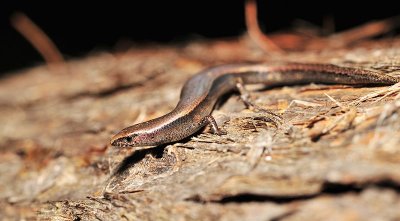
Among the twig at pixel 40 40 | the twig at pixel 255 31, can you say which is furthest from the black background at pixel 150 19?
the twig at pixel 255 31

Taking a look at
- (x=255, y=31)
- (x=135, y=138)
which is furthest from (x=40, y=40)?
(x=135, y=138)

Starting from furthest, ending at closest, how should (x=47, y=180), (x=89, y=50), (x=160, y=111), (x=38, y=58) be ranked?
1. (x=38, y=58)
2. (x=89, y=50)
3. (x=160, y=111)
4. (x=47, y=180)

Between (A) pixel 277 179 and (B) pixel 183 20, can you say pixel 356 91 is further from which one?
(B) pixel 183 20

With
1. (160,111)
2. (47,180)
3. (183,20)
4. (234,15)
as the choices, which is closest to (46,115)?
(47,180)

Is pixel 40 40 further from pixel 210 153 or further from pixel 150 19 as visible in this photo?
pixel 210 153

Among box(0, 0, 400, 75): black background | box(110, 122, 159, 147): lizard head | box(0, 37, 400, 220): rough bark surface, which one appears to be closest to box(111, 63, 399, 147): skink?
box(110, 122, 159, 147): lizard head

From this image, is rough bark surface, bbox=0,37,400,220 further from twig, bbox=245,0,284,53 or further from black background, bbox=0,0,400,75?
black background, bbox=0,0,400,75
